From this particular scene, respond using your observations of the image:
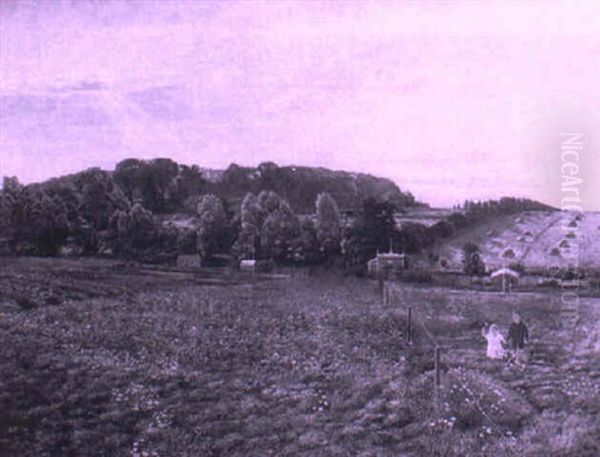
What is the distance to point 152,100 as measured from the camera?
170 inches

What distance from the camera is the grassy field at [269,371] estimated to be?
3523 mm

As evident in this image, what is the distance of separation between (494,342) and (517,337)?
16 centimetres

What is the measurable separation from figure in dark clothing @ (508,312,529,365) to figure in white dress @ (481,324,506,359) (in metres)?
0.06

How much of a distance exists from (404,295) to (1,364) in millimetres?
2571

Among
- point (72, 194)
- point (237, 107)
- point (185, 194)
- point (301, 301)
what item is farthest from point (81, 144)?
point (301, 301)

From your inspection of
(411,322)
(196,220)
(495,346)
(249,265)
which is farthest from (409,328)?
(196,220)

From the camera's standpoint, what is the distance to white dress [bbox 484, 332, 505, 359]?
397 cm

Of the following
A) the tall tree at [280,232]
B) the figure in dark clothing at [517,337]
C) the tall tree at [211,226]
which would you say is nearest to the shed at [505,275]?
the figure in dark clothing at [517,337]

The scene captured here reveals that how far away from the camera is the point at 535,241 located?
13.4 ft

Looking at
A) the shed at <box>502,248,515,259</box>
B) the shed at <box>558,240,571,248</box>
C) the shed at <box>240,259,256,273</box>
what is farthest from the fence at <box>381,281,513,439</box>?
the shed at <box>558,240,571,248</box>

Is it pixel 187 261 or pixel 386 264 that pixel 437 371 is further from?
pixel 187 261

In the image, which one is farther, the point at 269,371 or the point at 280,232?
the point at 280,232

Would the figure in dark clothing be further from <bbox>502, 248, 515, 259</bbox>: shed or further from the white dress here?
<bbox>502, 248, 515, 259</bbox>: shed

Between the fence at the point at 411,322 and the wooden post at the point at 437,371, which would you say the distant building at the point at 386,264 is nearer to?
the fence at the point at 411,322
